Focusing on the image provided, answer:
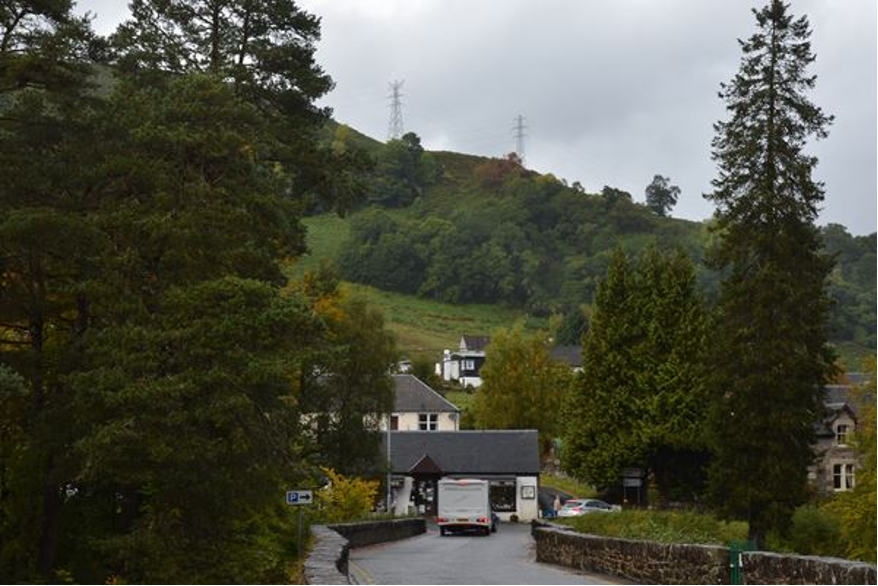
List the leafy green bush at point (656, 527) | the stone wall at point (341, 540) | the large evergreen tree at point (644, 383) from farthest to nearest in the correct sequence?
the large evergreen tree at point (644, 383), the leafy green bush at point (656, 527), the stone wall at point (341, 540)

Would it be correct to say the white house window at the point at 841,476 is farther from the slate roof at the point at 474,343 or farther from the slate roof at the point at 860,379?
the slate roof at the point at 474,343

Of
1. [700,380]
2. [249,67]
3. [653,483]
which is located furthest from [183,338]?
[653,483]

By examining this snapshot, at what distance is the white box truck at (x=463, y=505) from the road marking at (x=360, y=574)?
23.6m

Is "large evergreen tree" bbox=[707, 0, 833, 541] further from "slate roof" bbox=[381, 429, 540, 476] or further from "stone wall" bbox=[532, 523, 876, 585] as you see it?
"slate roof" bbox=[381, 429, 540, 476]

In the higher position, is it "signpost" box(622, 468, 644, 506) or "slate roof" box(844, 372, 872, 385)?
"slate roof" box(844, 372, 872, 385)

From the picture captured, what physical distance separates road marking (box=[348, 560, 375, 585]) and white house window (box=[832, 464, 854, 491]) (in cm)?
5055

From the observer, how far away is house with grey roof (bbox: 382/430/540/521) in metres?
74.6

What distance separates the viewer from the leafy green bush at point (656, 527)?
94.2 feet

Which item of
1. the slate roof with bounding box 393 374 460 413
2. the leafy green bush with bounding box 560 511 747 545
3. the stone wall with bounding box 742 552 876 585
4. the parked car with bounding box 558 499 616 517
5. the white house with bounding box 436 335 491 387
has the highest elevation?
the white house with bounding box 436 335 491 387

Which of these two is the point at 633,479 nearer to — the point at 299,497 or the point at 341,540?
the point at 341,540

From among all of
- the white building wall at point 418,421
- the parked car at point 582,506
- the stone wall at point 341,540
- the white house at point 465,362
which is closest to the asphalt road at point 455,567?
the stone wall at point 341,540

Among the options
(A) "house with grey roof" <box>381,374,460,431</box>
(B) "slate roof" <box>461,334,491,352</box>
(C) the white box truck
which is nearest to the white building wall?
(A) "house with grey roof" <box>381,374,460,431</box>

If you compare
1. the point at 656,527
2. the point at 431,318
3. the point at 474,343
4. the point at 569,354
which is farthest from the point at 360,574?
the point at 431,318

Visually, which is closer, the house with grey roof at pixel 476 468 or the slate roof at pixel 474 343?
the house with grey roof at pixel 476 468
